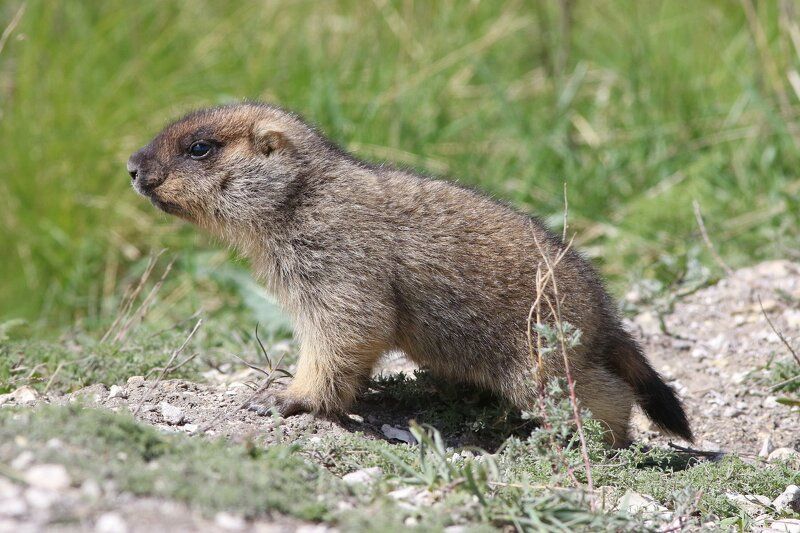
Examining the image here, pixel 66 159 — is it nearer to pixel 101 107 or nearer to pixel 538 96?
pixel 101 107

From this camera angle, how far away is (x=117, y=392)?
4.81 meters

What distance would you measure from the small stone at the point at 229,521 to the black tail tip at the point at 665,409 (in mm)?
2793

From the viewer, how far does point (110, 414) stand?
3.66m

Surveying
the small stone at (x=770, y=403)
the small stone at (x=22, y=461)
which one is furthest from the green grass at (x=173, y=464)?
the small stone at (x=770, y=403)

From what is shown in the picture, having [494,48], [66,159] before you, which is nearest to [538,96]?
[494,48]

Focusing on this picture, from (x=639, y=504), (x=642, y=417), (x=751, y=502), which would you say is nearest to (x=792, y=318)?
(x=642, y=417)

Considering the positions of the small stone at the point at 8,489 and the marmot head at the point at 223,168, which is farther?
the marmot head at the point at 223,168

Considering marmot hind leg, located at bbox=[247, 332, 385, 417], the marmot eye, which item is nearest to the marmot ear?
the marmot eye

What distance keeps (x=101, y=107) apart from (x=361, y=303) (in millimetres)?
4827

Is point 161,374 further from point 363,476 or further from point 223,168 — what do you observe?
point 363,476

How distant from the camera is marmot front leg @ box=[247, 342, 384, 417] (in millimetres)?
4643

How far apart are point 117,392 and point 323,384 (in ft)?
3.39

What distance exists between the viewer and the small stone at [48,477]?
10.0ft

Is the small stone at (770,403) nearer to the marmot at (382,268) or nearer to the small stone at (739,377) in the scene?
the small stone at (739,377)
